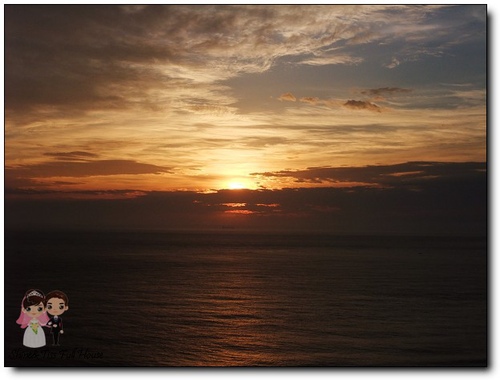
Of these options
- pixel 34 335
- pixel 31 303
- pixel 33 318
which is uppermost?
pixel 31 303

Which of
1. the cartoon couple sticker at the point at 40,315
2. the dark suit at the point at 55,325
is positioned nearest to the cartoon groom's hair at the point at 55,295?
the cartoon couple sticker at the point at 40,315

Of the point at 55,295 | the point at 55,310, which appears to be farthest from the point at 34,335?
the point at 55,295

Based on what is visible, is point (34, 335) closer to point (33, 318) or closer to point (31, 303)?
point (33, 318)

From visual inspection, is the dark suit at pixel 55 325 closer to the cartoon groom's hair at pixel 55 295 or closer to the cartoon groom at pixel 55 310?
the cartoon groom at pixel 55 310

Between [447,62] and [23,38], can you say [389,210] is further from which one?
[23,38]

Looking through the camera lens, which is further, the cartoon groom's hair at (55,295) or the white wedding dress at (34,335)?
the cartoon groom's hair at (55,295)

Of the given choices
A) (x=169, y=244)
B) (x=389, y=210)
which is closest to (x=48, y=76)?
(x=389, y=210)

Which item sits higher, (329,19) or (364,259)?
(329,19)
